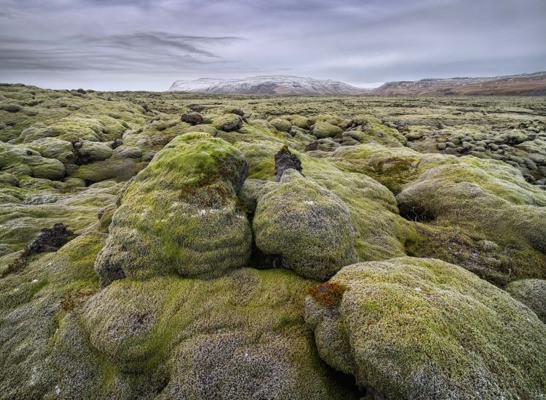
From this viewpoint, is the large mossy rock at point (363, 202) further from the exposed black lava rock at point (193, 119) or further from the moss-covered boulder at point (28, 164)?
the moss-covered boulder at point (28, 164)

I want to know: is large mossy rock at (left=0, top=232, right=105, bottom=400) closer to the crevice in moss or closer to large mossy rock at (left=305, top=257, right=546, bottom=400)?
the crevice in moss

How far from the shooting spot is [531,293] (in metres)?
11.1

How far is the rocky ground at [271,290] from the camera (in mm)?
6988

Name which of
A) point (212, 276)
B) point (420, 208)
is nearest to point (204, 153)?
point (212, 276)

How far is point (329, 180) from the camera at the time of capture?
61.5ft

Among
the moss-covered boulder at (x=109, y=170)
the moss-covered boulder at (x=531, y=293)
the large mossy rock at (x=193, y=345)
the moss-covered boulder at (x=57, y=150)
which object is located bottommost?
the moss-covered boulder at (x=109, y=170)

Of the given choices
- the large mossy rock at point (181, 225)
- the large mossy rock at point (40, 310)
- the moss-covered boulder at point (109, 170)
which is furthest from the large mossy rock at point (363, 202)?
the moss-covered boulder at point (109, 170)

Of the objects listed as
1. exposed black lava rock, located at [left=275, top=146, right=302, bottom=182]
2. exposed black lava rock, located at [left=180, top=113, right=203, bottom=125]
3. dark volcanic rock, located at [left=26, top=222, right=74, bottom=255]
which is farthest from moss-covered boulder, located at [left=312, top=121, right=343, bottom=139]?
dark volcanic rock, located at [left=26, top=222, right=74, bottom=255]

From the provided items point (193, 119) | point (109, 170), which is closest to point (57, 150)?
point (109, 170)

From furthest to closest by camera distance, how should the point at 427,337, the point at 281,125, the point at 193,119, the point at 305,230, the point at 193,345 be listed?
1. the point at 281,125
2. the point at 193,119
3. the point at 305,230
4. the point at 193,345
5. the point at 427,337

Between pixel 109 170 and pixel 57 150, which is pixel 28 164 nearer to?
pixel 57 150

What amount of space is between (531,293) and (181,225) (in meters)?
13.8

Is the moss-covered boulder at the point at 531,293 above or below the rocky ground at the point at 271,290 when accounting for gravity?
below

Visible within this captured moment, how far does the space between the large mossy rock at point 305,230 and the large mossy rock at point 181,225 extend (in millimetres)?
1040
